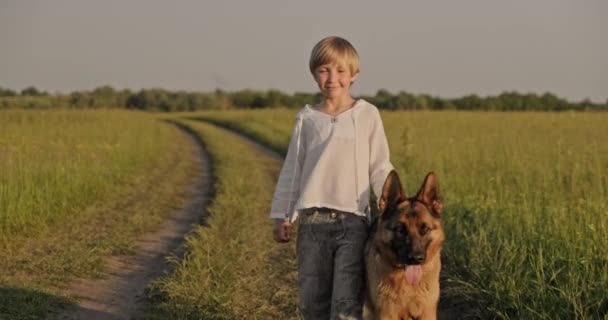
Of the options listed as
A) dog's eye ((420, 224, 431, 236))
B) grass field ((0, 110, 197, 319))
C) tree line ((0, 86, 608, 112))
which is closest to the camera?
dog's eye ((420, 224, 431, 236))

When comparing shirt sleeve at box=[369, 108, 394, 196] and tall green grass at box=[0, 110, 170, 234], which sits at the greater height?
shirt sleeve at box=[369, 108, 394, 196]

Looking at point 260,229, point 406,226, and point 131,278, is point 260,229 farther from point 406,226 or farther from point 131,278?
point 406,226

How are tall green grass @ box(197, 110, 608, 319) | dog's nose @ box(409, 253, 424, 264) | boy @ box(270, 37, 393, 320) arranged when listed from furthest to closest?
1. tall green grass @ box(197, 110, 608, 319)
2. boy @ box(270, 37, 393, 320)
3. dog's nose @ box(409, 253, 424, 264)

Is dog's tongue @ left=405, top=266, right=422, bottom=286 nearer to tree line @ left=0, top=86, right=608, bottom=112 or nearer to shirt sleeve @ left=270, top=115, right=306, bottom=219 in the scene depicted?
shirt sleeve @ left=270, top=115, right=306, bottom=219

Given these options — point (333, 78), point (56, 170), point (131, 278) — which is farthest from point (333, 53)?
point (56, 170)

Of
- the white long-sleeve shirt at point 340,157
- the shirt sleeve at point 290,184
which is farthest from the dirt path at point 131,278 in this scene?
the white long-sleeve shirt at point 340,157

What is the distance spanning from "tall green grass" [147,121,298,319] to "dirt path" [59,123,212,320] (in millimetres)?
248

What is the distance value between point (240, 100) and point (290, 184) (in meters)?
70.1

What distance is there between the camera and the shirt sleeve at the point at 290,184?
4155mm

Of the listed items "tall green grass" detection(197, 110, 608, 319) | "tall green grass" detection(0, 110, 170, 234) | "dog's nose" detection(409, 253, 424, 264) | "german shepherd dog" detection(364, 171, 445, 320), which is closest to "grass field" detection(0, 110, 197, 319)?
"tall green grass" detection(0, 110, 170, 234)

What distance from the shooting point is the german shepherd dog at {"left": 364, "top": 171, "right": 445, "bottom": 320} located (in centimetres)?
384

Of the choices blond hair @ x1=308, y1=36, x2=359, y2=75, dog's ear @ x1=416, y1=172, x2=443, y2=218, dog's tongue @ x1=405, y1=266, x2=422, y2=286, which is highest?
blond hair @ x1=308, y1=36, x2=359, y2=75

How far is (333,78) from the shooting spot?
3.96 meters

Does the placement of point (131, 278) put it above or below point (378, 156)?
below
